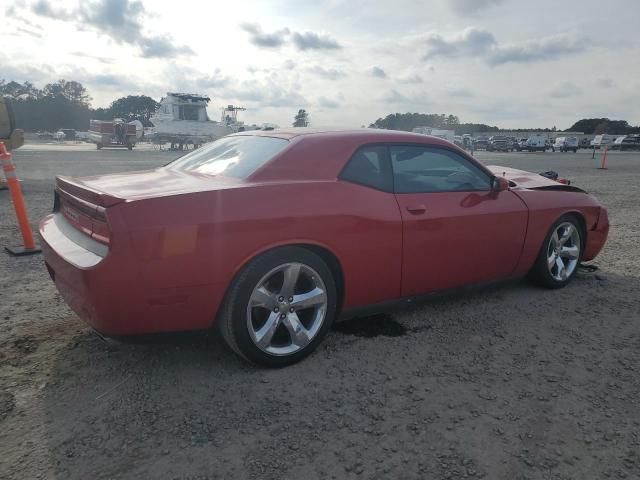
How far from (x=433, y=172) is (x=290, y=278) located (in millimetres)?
1438

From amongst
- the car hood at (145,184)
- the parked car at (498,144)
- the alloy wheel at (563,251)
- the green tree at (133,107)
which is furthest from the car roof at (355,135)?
the green tree at (133,107)

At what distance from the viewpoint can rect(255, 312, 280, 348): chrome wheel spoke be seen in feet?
8.86

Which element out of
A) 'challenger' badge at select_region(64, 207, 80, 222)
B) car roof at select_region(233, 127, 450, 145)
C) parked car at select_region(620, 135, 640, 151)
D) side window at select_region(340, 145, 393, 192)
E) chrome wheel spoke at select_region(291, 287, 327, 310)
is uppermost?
parked car at select_region(620, 135, 640, 151)

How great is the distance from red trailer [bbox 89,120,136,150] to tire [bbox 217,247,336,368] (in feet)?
110

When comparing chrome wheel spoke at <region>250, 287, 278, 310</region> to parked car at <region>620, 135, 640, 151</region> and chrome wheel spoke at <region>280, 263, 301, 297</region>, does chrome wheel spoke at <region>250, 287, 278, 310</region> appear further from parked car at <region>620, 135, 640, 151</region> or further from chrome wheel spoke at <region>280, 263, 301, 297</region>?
parked car at <region>620, 135, 640, 151</region>

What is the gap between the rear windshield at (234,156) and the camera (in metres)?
2.98

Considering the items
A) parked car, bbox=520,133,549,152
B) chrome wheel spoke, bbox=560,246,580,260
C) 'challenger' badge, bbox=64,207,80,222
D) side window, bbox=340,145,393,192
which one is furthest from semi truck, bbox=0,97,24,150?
parked car, bbox=520,133,549,152

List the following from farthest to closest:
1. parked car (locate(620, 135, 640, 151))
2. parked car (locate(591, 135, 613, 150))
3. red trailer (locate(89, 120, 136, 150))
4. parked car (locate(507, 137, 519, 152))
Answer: parked car (locate(591, 135, 613, 150)) < parked car (locate(620, 135, 640, 151)) < parked car (locate(507, 137, 519, 152)) < red trailer (locate(89, 120, 136, 150))

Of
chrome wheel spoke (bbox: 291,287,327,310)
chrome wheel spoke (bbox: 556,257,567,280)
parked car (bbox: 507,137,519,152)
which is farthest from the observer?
parked car (bbox: 507,137,519,152)

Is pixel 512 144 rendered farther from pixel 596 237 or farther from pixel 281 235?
pixel 281 235

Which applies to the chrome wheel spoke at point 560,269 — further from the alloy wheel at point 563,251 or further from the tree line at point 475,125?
the tree line at point 475,125

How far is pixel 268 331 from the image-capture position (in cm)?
273

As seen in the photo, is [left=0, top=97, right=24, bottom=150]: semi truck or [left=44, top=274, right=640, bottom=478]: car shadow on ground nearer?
[left=44, top=274, right=640, bottom=478]: car shadow on ground

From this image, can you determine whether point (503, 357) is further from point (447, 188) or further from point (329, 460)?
point (329, 460)
